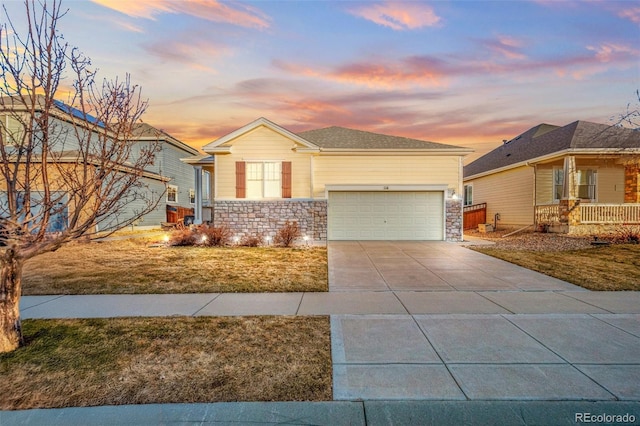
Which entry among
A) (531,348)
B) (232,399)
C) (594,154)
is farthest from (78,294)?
(594,154)

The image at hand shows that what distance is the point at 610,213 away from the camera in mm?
15828

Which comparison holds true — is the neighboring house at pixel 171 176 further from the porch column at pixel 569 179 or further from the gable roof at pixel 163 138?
the porch column at pixel 569 179

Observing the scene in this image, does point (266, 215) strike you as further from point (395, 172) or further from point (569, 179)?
point (569, 179)

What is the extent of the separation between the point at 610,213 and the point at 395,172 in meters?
10.8

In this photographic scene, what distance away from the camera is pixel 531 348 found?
3.95 metres

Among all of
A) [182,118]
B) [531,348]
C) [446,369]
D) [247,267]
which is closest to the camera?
[446,369]

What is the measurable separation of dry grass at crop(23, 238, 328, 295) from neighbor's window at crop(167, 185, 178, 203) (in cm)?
1282

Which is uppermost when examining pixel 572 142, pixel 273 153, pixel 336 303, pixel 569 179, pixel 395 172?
pixel 572 142

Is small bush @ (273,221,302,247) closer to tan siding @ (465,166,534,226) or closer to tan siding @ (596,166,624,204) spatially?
tan siding @ (465,166,534,226)

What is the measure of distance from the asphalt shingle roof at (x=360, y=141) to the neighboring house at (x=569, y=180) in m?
6.06

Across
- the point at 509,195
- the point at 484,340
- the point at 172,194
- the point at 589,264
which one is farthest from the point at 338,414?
the point at 172,194

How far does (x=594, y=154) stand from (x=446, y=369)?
17.8m

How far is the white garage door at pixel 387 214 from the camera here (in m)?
15.8

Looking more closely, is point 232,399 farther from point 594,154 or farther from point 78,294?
point 594,154
